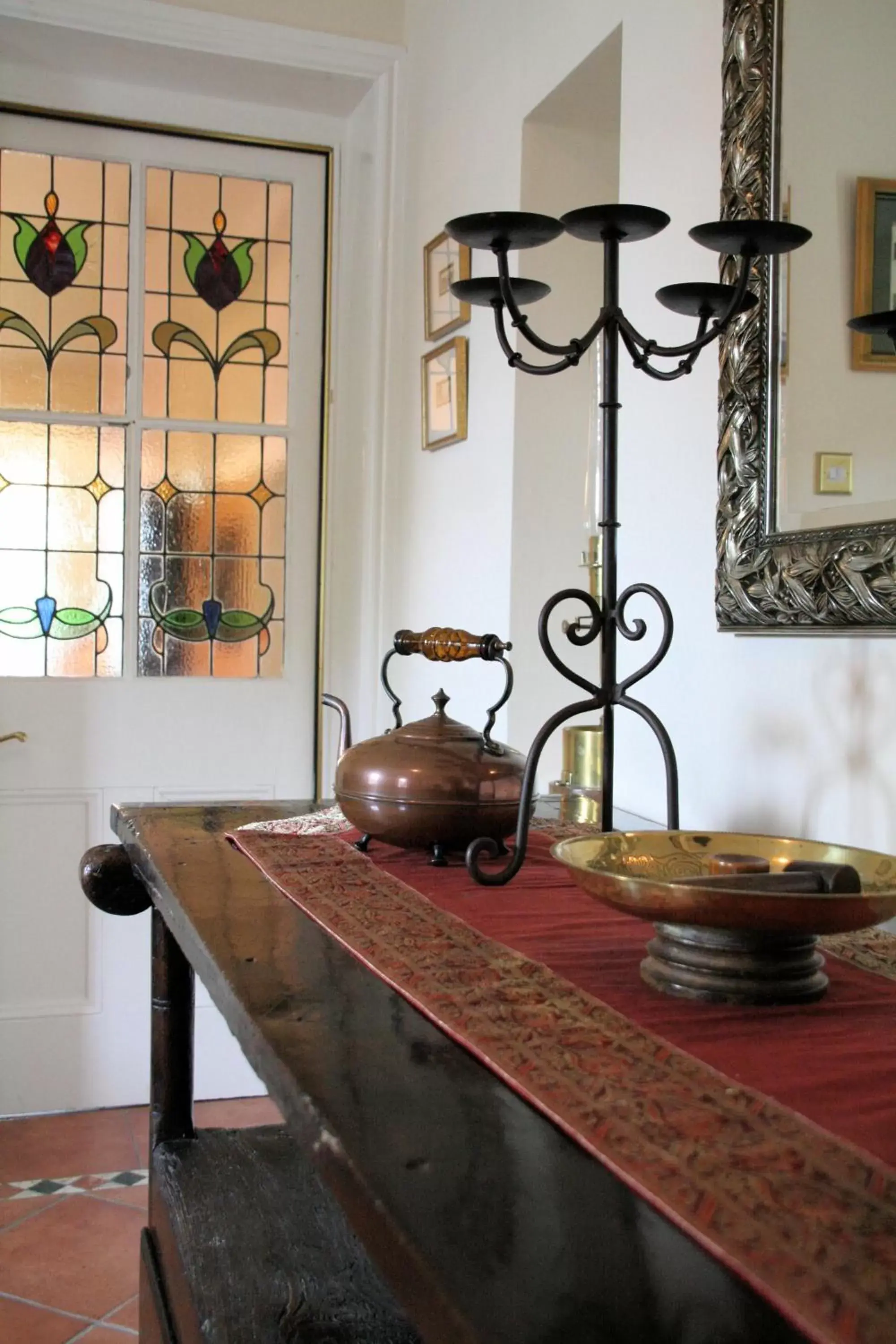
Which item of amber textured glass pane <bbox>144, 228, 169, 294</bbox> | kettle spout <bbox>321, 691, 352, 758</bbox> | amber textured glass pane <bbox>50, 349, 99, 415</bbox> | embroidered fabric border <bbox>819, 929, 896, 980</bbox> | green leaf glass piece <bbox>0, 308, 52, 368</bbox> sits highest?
amber textured glass pane <bbox>144, 228, 169, 294</bbox>

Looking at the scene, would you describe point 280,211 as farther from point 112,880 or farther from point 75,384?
point 112,880

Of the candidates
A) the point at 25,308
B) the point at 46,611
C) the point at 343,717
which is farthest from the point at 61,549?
the point at 343,717

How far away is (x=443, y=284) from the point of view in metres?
2.91

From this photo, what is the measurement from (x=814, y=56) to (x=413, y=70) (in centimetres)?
200

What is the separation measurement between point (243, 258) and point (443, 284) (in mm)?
891

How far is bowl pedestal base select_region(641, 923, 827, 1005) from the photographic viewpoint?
2.77 feet

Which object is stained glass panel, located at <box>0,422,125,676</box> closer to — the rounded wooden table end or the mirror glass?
the rounded wooden table end

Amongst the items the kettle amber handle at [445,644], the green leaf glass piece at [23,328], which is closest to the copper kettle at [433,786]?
the kettle amber handle at [445,644]

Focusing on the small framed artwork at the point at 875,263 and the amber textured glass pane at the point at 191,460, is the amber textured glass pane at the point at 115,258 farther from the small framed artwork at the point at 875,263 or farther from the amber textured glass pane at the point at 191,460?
the small framed artwork at the point at 875,263

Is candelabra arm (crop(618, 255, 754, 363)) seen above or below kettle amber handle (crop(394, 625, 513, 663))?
above

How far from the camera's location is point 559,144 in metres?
2.51

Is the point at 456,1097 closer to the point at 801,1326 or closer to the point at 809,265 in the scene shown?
the point at 801,1326

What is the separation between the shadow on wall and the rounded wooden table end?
32.0 inches

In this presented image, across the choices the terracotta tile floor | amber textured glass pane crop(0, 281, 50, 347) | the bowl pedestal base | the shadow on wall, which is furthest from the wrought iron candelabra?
amber textured glass pane crop(0, 281, 50, 347)
